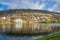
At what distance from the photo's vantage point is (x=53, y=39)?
31688 millimetres

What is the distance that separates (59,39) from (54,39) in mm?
1043

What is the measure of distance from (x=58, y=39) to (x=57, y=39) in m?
0.17

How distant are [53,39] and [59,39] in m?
1.40

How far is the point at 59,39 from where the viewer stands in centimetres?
3061

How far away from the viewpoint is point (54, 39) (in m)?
31.3

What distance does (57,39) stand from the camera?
30.8 meters

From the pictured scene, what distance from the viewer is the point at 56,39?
1219 inches

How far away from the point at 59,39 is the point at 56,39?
0.57m

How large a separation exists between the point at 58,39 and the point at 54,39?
848 millimetres

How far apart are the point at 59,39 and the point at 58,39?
20 cm

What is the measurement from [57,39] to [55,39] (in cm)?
44

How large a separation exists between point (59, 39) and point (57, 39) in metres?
0.36

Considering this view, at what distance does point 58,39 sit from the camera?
30734mm

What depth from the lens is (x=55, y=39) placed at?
31.1 meters
